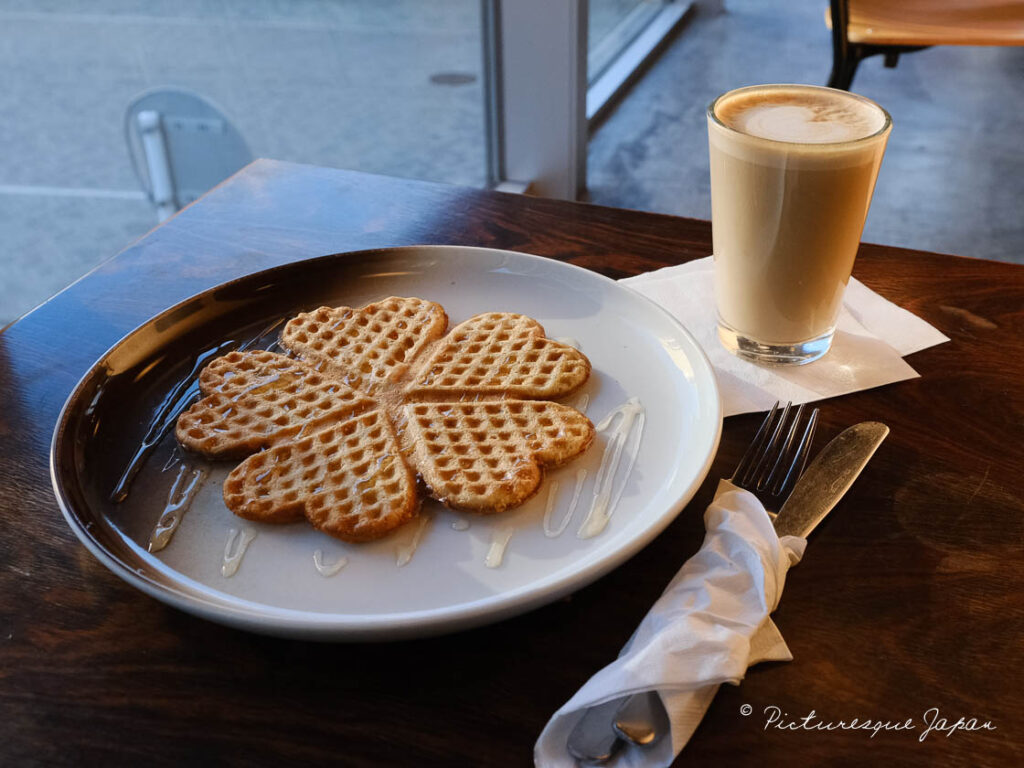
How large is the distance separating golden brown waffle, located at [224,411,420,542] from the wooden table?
0.30ft

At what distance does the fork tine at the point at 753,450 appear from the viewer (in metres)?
0.74

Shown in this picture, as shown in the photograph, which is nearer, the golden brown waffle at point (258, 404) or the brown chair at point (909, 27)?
the golden brown waffle at point (258, 404)

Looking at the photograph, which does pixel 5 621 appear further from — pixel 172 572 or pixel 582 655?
pixel 582 655

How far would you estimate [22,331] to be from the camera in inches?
38.3

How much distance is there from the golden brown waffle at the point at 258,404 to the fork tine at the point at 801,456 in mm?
378

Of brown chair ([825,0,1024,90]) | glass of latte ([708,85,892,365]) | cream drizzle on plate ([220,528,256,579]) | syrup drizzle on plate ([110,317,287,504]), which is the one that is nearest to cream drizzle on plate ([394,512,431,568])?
cream drizzle on plate ([220,528,256,579])

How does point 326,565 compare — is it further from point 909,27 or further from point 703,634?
point 909,27

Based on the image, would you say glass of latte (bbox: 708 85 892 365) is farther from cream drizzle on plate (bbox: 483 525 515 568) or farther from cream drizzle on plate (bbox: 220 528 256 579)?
cream drizzle on plate (bbox: 220 528 256 579)

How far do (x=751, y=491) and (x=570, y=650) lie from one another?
223mm

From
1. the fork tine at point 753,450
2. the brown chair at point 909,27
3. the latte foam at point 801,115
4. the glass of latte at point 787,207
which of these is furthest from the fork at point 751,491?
the brown chair at point 909,27

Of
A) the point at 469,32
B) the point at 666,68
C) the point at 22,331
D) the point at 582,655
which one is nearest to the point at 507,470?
the point at 582,655

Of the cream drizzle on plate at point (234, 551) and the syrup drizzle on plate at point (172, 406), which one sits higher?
the syrup drizzle on plate at point (172, 406)

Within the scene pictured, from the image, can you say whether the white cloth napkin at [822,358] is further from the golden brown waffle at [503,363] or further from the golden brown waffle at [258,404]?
the golden brown waffle at [258,404]

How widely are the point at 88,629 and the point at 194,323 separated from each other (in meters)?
0.38
